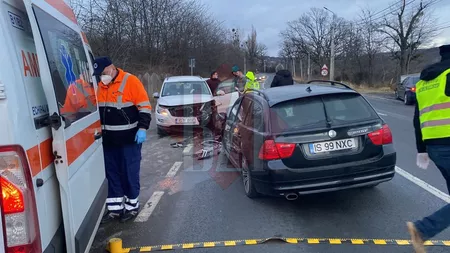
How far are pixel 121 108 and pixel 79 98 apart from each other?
1209 mm

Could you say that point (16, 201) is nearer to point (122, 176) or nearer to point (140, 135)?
point (140, 135)

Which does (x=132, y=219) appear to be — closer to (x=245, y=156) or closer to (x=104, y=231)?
(x=104, y=231)

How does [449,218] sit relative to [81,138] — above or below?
below

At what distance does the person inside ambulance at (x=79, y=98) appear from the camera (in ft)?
8.70

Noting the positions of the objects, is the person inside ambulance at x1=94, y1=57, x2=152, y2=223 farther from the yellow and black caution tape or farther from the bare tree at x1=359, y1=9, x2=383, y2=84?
the bare tree at x1=359, y1=9, x2=383, y2=84

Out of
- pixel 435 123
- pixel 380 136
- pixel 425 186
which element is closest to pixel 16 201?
pixel 435 123

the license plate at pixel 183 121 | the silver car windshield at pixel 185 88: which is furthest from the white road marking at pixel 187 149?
the silver car windshield at pixel 185 88

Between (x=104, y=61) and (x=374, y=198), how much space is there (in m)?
3.74

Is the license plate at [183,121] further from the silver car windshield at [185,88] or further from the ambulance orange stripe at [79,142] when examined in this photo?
the ambulance orange stripe at [79,142]

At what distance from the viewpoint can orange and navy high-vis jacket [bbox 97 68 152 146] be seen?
14.0 ft

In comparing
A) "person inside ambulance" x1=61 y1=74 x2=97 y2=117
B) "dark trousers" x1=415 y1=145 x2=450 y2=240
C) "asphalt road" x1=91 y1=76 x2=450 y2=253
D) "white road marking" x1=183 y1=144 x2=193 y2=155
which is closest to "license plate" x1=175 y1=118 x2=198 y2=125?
"white road marking" x1=183 y1=144 x2=193 y2=155

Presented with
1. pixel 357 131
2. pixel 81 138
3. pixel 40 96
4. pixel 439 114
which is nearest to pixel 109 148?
pixel 81 138

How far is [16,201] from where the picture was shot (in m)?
1.83

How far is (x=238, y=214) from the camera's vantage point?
4.61 m
